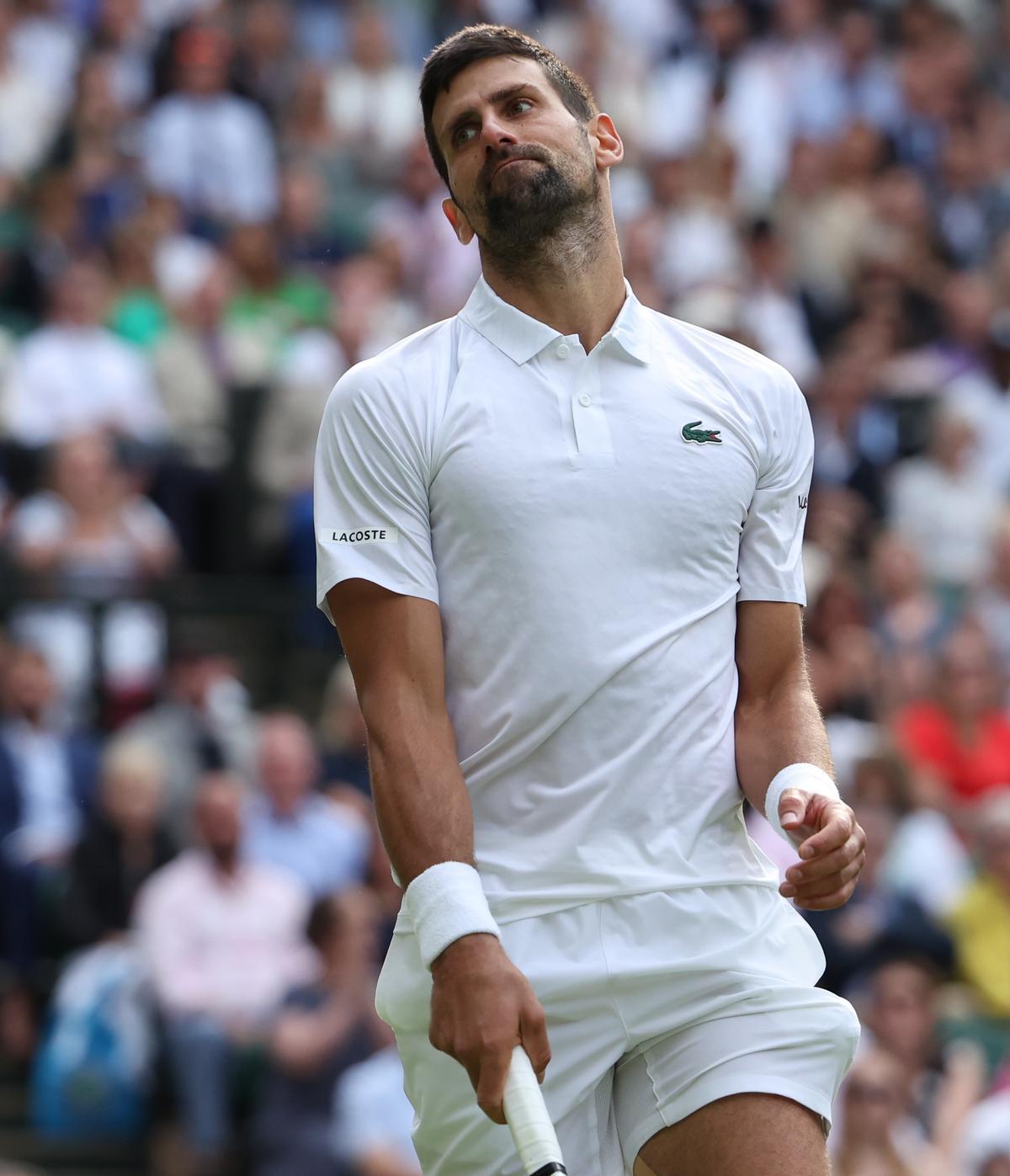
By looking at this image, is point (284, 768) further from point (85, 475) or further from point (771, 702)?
point (771, 702)

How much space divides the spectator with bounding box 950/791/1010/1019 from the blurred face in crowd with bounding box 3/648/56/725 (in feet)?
12.5

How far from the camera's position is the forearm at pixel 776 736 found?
3.58 metres

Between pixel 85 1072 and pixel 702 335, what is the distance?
5451 millimetres

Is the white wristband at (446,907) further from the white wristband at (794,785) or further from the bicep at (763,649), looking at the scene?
the bicep at (763,649)

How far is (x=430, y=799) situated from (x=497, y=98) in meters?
1.20

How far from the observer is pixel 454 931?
10.7 ft

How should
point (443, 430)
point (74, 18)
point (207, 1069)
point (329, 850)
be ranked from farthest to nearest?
point (74, 18), point (329, 850), point (207, 1069), point (443, 430)

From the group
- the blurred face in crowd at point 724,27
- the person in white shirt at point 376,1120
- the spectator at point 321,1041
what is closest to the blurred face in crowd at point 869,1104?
the person in white shirt at point 376,1120

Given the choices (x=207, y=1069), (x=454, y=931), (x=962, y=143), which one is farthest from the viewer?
(x=962, y=143)

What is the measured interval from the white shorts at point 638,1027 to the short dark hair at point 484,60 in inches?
53.2

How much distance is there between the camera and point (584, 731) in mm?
3465

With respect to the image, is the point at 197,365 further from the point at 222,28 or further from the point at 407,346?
the point at 407,346

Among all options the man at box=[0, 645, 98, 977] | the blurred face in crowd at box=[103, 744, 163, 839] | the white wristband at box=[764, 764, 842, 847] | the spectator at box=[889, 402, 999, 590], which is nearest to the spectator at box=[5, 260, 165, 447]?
the man at box=[0, 645, 98, 977]

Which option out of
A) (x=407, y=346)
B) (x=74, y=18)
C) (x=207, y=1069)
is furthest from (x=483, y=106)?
(x=74, y=18)
